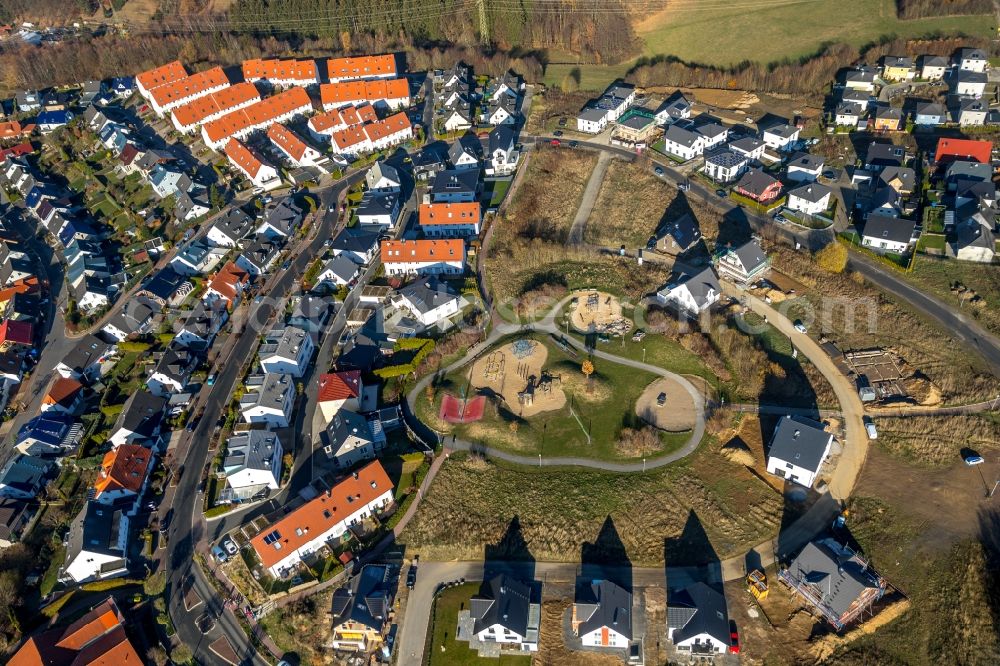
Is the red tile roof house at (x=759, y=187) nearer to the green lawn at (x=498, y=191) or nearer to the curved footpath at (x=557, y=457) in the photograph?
the curved footpath at (x=557, y=457)

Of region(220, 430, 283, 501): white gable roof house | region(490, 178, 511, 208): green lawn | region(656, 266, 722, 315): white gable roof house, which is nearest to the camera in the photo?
region(220, 430, 283, 501): white gable roof house

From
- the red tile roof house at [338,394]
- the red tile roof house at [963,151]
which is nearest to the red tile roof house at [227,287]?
the red tile roof house at [338,394]

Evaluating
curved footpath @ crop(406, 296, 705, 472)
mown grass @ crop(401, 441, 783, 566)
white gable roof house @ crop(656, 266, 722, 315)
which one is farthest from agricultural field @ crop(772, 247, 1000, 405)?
mown grass @ crop(401, 441, 783, 566)

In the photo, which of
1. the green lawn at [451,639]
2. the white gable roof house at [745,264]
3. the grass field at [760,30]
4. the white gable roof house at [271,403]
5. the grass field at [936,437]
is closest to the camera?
the green lawn at [451,639]

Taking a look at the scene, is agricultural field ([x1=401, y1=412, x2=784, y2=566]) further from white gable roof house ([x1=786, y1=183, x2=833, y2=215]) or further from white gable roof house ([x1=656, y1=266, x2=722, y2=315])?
white gable roof house ([x1=786, y1=183, x2=833, y2=215])

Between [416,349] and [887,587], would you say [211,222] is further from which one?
[887,587]

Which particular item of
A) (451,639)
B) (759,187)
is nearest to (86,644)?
(451,639)
